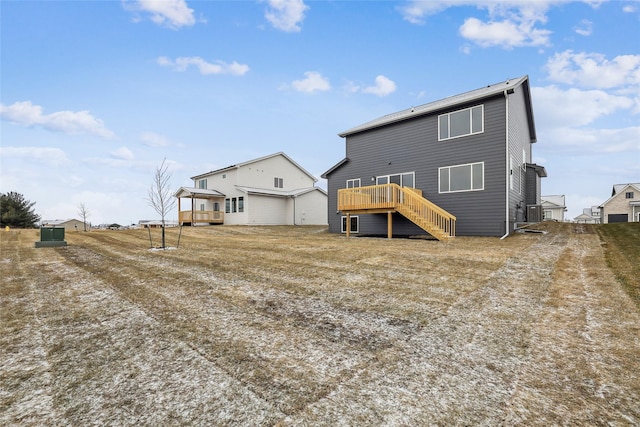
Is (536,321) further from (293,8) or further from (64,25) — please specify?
(64,25)

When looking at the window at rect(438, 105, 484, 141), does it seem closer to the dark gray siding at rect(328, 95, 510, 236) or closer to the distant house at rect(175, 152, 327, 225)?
the dark gray siding at rect(328, 95, 510, 236)

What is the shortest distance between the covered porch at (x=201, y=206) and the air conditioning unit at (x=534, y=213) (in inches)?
967

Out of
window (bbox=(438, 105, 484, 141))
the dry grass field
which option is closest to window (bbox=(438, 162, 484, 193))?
window (bbox=(438, 105, 484, 141))

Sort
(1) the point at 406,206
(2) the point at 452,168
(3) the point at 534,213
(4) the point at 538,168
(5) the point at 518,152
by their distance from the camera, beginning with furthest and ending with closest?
(4) the point at 538,168
(3) the point at 534,213
(5) the point at 518,152
(2) the point at 452,168
(1) the point at 406,206

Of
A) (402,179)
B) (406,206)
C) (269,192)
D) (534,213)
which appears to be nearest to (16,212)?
(269,192)

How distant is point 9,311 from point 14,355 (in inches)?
84.1

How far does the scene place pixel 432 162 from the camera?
15.2 meters

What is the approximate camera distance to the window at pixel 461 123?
13.8 metres

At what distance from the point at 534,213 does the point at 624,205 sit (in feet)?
99.4

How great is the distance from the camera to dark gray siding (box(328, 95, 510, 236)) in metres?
13.2

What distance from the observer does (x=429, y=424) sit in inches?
80.0

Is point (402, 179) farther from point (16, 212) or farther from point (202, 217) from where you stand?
point (16, 212)

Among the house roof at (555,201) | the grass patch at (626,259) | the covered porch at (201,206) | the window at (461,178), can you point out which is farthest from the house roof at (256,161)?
the house roof at (555,201)

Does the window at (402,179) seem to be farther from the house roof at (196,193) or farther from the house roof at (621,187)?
the house roof at (621,187)
